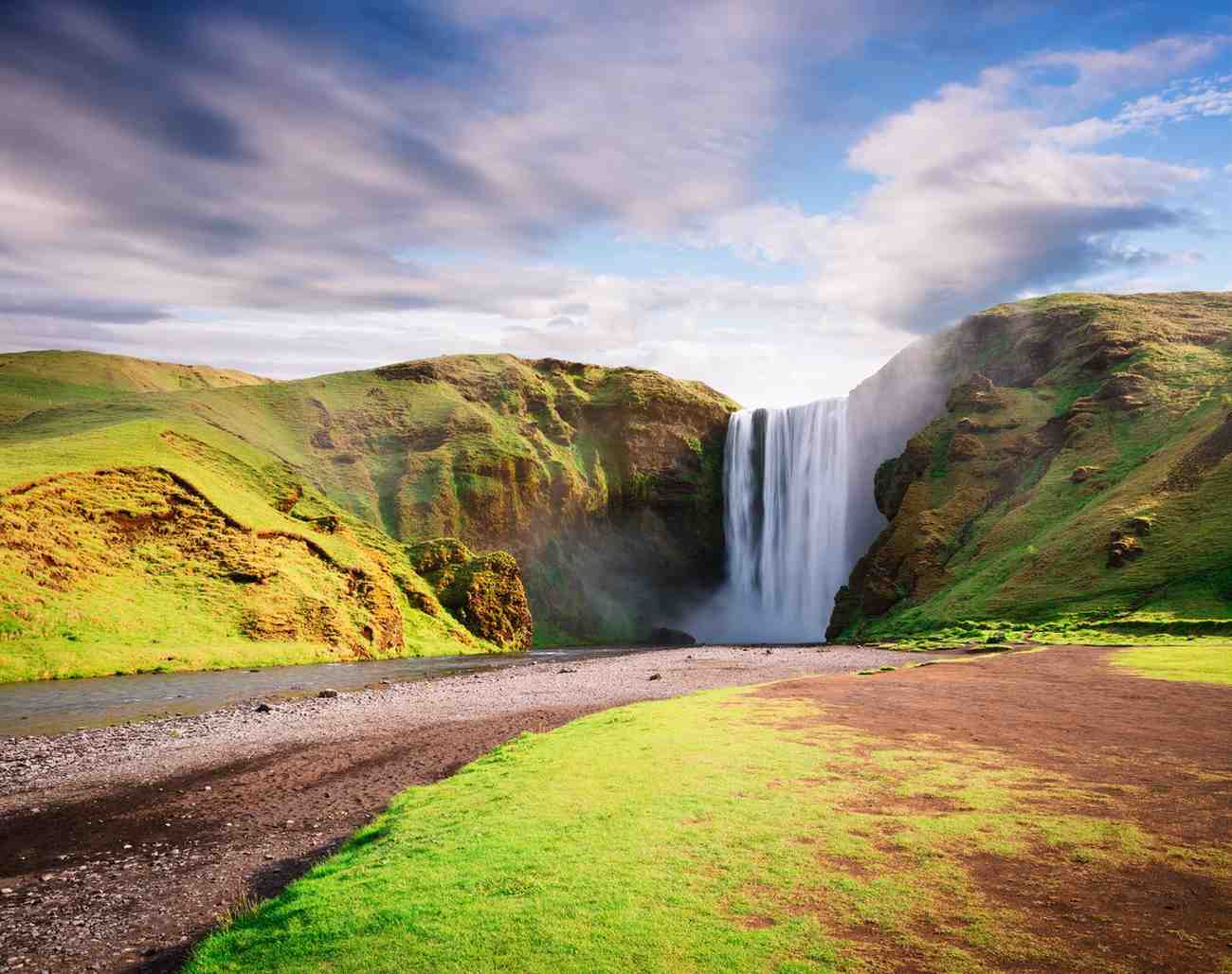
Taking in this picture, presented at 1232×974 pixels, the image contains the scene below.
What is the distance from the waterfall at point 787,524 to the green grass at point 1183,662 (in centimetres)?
5735

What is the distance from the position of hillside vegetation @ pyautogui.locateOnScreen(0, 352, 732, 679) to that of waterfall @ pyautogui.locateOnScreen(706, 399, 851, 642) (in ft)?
31.9

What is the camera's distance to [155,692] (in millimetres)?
31406

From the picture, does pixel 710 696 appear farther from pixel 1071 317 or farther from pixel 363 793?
pixel 1071 317

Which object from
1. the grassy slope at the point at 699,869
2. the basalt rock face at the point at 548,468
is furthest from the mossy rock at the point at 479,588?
the grassy slope at the point at 699,869

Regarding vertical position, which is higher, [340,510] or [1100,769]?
[340,510]

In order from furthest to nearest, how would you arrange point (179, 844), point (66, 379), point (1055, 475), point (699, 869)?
1. point (66, 379)
2. point (1055, 475)
3. point (179, 844)
4. point (699, 869)

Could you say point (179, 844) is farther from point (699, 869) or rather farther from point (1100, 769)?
point (1100, 769)

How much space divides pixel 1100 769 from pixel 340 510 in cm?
7557

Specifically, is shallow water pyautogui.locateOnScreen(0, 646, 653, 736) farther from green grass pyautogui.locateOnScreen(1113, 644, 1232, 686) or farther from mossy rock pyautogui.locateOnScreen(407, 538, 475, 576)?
green grass pyautogui.locateOnScreen(1113, 644, 1232, 686)

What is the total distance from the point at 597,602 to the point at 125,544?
6953 cm

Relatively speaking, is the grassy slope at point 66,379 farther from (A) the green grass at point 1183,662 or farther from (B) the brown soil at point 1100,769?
(A) the green grass at point 1183,662

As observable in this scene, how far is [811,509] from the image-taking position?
313ft

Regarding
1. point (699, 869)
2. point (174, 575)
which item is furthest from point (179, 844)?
point (174, 575)

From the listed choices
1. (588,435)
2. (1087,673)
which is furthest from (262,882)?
(588,435)
